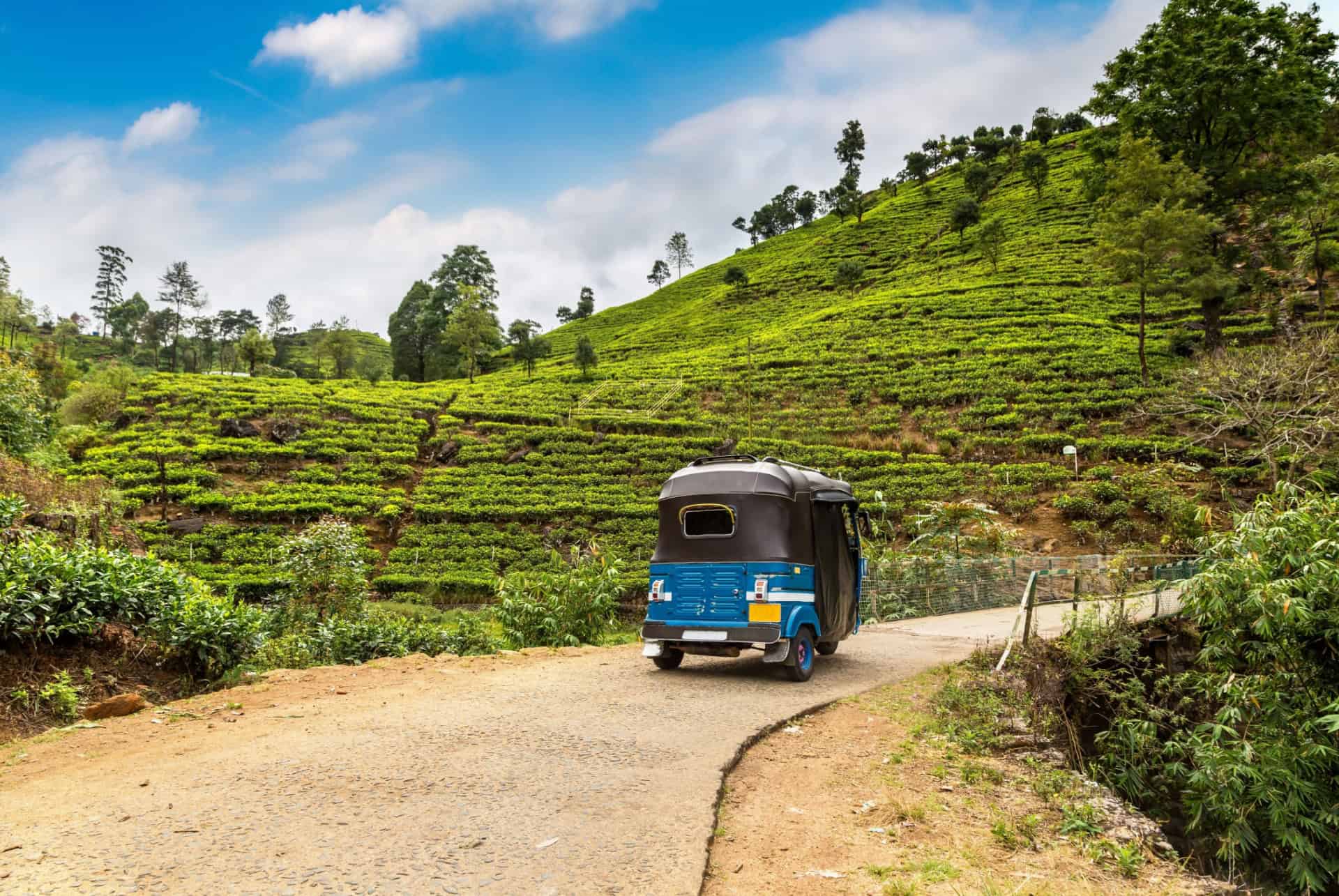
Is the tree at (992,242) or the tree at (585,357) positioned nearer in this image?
the tree at (585,357)

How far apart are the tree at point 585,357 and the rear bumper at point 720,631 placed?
50959mm

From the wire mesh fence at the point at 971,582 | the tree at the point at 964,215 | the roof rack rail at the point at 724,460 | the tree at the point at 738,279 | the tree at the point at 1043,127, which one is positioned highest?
the tree at the point at 1043,127

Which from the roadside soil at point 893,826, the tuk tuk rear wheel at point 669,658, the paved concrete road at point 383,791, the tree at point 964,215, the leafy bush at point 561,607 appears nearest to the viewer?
the paved concrete road at point 383,791

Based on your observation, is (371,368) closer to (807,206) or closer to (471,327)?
(471,327)

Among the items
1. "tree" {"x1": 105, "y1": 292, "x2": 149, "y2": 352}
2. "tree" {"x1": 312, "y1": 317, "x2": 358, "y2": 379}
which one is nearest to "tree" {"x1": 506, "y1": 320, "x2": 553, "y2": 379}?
"tree" {"x1": 312, "y1": 317, "x2": 358, "y2": 379}

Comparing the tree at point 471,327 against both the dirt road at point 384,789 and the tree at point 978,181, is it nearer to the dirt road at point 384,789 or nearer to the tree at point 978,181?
the tree at point 978,181

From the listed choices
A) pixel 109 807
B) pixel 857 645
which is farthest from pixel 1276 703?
pixel 109 807

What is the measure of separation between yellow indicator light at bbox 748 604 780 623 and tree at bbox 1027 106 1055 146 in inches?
4268

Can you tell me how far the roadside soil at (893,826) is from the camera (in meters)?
4.07

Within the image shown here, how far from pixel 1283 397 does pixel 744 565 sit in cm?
2803

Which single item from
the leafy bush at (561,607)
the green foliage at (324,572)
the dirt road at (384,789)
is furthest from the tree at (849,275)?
the dirt road at (384,789)

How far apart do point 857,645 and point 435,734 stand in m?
9.04

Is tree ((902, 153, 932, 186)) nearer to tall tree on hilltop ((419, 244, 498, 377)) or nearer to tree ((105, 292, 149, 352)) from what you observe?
Answer: tall tree on hilltop ((419, 244, 498, 377))

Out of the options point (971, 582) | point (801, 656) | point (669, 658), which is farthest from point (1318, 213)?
point (669, 658)
